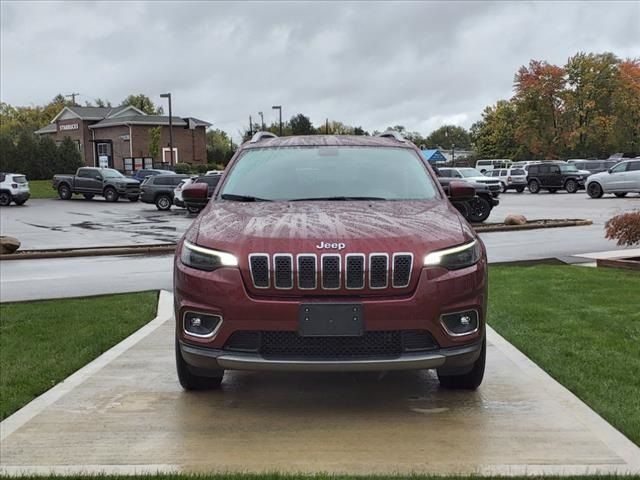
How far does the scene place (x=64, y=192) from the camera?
4178 cm

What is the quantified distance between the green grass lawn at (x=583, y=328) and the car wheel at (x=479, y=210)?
38.4 feet

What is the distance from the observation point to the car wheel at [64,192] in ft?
137

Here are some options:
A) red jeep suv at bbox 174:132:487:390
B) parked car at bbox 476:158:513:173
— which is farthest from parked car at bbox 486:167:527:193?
red jeep suv at bbox 174:132:487:390

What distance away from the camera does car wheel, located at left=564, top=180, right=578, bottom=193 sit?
133 ft

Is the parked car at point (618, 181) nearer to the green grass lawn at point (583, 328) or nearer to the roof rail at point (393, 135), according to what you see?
the green grass lawn at point (583, 328)

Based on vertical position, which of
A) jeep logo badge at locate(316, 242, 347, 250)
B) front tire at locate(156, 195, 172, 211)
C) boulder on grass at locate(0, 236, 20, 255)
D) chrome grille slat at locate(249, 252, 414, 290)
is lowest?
front tire at locate(156, 195, 172, 211)

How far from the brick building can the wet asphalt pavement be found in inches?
1196

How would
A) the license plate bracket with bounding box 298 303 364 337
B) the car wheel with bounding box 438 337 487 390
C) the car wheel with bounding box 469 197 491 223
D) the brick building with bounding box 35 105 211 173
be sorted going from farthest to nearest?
1. the brick building with bounding box 35 105 211 173
2. the car wheel with bounding box 469 197 491 223
3. the car wheel with bounding box 438 337 487 390
4. the license plate bracket with bounding box 298 303 364 337

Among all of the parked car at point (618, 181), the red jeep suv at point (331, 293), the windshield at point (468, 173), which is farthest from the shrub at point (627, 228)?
the parked car at point (618, 181)

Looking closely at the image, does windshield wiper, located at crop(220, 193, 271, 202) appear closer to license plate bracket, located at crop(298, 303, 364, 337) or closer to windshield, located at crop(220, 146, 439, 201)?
windshield, located at crop(220, 146, 439, 201)

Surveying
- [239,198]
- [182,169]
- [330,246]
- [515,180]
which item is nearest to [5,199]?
[182,169]

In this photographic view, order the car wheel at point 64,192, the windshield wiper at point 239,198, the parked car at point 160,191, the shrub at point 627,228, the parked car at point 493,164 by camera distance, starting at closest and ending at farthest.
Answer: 1. the windshield wiper at point 239,198
2. the shrub at point 627,228
3. the parked car at point 160,191
4. the car wheel at point 64,192
5. the parked car at point 493,164

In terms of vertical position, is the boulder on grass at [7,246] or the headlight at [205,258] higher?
the headlight at [205,258]

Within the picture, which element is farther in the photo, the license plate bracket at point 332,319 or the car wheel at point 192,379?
the car wheel at point 192,379
